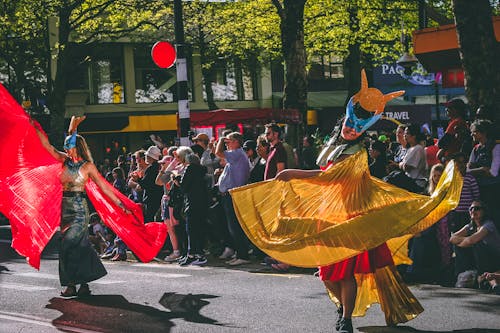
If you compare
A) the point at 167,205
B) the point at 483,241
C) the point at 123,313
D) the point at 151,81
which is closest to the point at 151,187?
the point at 167,205

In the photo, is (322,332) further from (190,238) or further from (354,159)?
(190,238)

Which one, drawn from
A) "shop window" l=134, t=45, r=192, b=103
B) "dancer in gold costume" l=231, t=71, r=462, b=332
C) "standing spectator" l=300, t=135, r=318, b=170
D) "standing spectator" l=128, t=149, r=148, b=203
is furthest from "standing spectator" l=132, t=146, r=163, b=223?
"shop window" l=134, t=45, r=192, b=103

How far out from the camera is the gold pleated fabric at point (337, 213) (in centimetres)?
677

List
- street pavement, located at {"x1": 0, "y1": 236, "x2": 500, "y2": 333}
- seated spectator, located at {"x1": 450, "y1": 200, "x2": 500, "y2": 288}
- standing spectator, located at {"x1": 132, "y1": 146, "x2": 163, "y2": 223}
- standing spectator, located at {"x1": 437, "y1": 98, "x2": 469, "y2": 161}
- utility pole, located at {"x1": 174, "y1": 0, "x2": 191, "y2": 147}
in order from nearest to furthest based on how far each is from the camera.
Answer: street pavement, located at {"x1": 0, "y1": 236, "x2": 500, "y2": 333} → seated spectator, located at {"x1": 450, "y1": 200, "x2": 500, "y2": 288} → standing spectator, located at {"x1": 437, "y1": 98, "x2": 469, "y2": 161} → standing spectator, located at {"x1": 132, "y1": 146, "x2": 163, "y2": 223} → utility pole, located at {"x1": 174, "y1": 0, "x2": 191, "y2": 147}

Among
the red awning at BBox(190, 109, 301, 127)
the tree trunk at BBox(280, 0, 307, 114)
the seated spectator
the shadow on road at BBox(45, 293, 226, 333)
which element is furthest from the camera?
the red awning at BBox(190, 109, 301, 127)

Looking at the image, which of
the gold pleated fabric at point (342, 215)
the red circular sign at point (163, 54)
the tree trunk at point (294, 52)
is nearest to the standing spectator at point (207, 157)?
the red circular sign at point (163, 54)

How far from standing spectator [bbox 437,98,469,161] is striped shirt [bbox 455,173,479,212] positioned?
0.40 metres

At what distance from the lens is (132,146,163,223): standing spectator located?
46.2 ft

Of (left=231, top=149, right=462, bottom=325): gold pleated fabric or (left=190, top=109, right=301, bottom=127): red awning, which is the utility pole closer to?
(left=190, top=109, right=301, bottom=127): red awning

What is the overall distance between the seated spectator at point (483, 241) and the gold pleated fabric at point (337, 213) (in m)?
2.57

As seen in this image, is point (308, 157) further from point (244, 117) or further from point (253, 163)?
point (253, 163)

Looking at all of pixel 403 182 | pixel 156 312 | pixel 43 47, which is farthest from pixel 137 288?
pixel 43 47

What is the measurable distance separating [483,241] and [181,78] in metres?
7.31

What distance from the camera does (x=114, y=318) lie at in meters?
8.36
